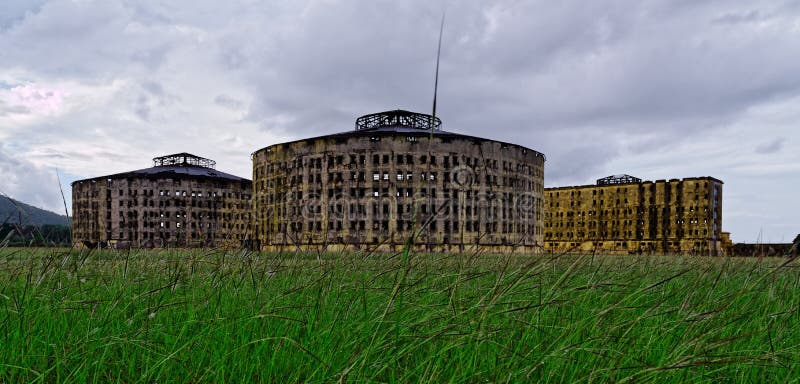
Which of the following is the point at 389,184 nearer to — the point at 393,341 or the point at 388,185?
the point at 388,185

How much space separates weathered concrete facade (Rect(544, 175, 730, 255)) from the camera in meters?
85.7

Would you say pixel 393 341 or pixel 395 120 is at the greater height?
pixel 395 120

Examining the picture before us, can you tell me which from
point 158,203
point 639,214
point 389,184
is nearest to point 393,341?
point 389,184

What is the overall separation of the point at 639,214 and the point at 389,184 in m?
62.9

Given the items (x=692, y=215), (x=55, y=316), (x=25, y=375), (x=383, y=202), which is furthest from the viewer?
(x=692, y=215)

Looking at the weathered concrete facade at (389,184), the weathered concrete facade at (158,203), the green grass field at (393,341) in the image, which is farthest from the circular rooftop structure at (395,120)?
the green grass field at (393,341)

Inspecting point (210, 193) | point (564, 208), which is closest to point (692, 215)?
point (564, 208)

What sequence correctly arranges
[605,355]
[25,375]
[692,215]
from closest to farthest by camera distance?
[25,375] < [605,355] < [692,215]

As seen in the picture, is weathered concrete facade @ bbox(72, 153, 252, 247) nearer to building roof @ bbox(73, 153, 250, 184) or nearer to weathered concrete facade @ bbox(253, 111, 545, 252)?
building roof @ bbox(73, 153, 250, 184)

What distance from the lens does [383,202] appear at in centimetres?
5409

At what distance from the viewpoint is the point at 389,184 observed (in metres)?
53.9

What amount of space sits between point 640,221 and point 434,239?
57.5 meters

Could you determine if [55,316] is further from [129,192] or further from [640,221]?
[640,221]

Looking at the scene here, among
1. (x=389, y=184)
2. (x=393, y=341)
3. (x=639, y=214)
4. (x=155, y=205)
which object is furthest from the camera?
(x=639, y=214)
